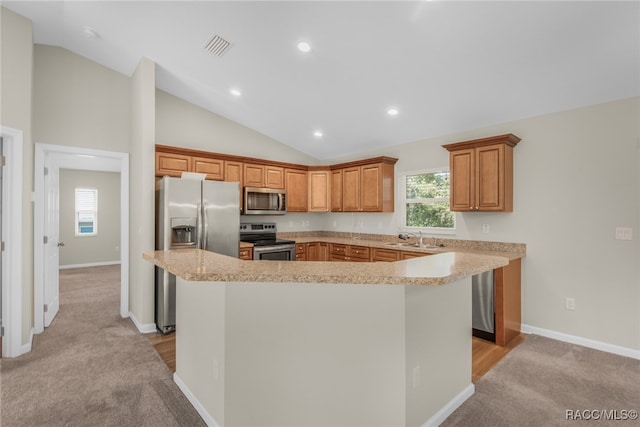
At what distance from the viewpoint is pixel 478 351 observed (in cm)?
312

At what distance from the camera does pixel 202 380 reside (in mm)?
2041

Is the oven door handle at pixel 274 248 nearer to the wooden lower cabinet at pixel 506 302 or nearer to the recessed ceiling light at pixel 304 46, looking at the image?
the recessed ceiling light at pixel 304 46

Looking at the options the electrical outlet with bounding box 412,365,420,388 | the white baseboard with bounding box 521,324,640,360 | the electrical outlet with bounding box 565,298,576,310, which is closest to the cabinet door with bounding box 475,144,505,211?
the electrical outlet with bounding box 565,298,576,310

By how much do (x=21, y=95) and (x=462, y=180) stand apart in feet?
15.9

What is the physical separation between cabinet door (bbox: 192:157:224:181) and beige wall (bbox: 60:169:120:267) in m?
5.40

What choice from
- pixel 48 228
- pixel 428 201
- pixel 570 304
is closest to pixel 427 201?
pixel 428 201

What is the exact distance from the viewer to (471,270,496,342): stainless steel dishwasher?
3.34m

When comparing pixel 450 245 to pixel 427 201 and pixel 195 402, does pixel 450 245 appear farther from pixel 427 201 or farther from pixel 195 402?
pixel 195 402

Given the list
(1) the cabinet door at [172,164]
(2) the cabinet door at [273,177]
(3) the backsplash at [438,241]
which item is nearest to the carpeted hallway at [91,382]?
(1) the cabinet door at [172,164]

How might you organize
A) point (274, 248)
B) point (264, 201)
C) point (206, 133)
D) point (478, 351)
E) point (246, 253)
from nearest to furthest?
point (478, 351)
point (246, 253)
point (274, 248)
point (206, 133)
point (264, 201)

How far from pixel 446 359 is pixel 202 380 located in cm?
163

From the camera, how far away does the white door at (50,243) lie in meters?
3.72

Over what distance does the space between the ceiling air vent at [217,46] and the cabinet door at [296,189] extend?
7.94ft

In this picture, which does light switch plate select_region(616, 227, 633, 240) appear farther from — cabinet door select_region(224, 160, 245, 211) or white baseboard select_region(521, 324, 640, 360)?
cabinet door select_region(224, 160, 245, 211)
